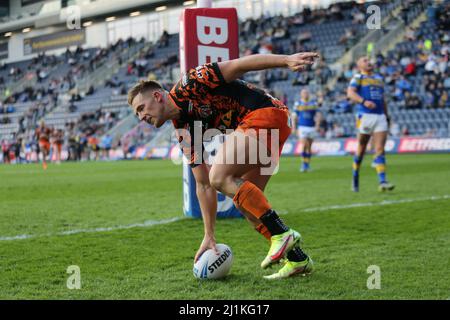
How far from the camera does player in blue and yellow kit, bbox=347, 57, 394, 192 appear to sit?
9.73 meters

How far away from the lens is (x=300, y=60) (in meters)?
3.62

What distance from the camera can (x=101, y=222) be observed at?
6.89m

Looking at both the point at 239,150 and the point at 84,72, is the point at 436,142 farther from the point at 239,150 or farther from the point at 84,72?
the point at 84,72

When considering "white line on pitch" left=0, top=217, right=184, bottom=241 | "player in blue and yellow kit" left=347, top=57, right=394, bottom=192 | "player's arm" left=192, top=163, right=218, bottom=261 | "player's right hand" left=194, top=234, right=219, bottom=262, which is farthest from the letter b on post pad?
"player in blue and yellow kit" left=347, top=57, right=394, bottom=192

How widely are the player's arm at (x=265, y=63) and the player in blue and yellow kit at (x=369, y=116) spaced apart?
614 centimetres

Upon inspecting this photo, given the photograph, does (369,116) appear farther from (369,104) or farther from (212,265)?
(212,265)

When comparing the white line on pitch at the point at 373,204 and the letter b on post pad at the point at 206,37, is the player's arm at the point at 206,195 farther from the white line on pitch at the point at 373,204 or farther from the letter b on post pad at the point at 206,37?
the white line on pitch at the point at 373,204

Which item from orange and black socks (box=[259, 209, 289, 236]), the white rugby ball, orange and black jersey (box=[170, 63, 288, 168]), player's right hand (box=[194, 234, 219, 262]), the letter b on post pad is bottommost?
the white rugby ball

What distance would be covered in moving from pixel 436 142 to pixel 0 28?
115 feet

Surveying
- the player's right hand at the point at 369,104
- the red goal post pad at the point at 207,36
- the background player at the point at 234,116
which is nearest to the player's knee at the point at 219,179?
the background player at the point at 234,116

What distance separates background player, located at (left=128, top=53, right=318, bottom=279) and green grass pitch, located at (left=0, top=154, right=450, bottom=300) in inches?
11.2

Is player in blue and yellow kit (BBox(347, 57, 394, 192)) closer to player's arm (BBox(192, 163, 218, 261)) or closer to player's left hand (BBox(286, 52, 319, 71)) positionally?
player's arm (BBox(192, 163, 218, 261))

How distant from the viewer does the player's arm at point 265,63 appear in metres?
3.62

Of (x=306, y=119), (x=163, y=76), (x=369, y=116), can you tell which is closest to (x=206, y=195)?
(x=369, y=116)
